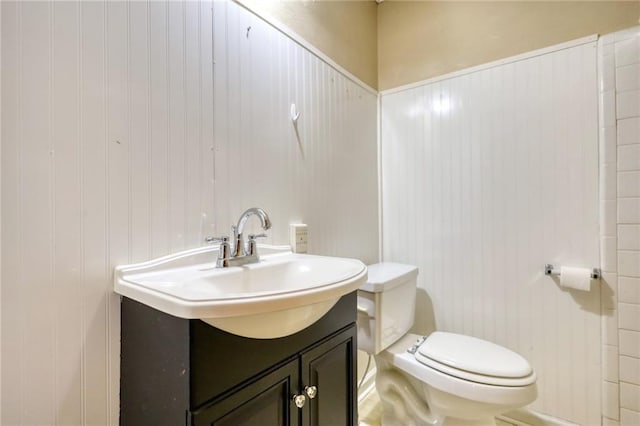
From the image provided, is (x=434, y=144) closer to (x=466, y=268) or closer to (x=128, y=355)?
(x=466, y=268)

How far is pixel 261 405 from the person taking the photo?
0.69 m

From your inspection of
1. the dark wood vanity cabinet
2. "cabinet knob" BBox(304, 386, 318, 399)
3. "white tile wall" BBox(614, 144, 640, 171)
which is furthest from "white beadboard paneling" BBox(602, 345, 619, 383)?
"cabinet knob" BBox(304, 386, 318, 399)

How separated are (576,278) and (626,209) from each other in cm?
35

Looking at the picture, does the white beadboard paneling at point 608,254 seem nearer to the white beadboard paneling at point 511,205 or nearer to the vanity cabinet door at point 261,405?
the white beadboard paneling at point 511,205

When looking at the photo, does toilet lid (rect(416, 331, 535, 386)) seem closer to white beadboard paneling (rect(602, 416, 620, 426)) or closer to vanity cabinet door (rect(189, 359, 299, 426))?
white beadboard paneling (rect(602, 416, 620, 426))

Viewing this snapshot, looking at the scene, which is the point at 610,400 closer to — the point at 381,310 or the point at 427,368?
the point at 427,368

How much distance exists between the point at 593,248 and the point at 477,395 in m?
0.86

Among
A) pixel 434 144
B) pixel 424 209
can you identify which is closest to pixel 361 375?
pixel 424 209

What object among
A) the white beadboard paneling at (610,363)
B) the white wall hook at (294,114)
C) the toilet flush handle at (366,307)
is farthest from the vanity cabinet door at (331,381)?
the white beadboard paneling at (610,363)

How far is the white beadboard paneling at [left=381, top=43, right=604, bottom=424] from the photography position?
4.44 feet

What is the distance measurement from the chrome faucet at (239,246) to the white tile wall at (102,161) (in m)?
0.07

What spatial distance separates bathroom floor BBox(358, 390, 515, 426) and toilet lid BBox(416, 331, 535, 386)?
0.52m

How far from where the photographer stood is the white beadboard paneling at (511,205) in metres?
1.35

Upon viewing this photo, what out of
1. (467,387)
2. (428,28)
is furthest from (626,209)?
(428,28)
